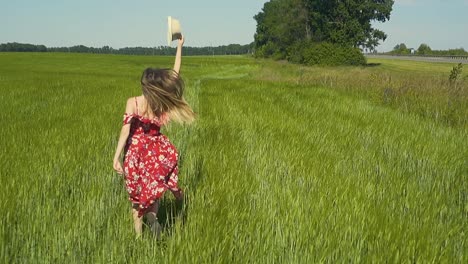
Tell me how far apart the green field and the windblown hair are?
2.54ft

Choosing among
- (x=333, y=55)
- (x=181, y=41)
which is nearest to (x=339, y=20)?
(x=333, y=55)

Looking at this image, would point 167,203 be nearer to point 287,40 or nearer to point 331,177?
point 331,177

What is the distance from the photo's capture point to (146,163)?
2.93 metres

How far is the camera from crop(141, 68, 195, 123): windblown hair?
118 inches

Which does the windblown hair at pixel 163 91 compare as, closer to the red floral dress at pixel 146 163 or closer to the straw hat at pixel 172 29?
the red floral dress at pixel 146 163

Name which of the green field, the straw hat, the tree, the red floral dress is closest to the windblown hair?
the red floral dress

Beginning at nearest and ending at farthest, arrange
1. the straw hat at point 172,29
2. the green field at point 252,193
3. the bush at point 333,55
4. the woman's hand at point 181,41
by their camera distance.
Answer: the green field at point 252,193
the straw hat at point 172,29
the woman's hand at point 181,41
the bush at point 333,55

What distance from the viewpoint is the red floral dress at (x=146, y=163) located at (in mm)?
2867

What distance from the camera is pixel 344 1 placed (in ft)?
163

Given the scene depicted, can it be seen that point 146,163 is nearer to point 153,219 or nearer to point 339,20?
point 153,219

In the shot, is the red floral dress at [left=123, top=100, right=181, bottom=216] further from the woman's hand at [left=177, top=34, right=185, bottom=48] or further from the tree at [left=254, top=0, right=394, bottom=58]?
the tree at [left=254, top=0, right=394, bottom=58]

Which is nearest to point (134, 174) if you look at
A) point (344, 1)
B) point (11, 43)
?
point (344, 1)

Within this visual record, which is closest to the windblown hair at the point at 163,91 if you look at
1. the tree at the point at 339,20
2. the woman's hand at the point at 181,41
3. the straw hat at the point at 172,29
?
the straw hat at the point at 172,29

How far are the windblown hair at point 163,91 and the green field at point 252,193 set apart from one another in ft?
2.54
